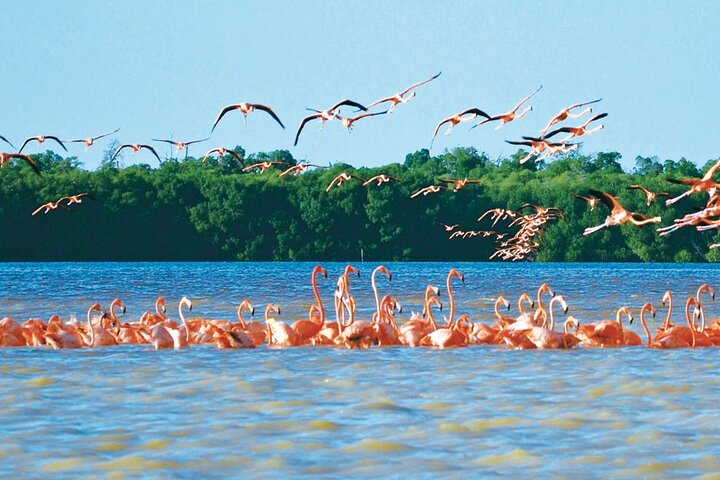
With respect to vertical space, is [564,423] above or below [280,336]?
below

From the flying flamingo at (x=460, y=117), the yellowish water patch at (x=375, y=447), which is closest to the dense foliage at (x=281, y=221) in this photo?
the flying flamingo at (x=460, y=117)

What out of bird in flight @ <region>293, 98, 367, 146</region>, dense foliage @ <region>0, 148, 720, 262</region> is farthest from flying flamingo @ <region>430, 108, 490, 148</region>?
dense foliage @ <region>0, 148, 720, 262</region>

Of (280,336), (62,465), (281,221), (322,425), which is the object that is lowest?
(62,465)

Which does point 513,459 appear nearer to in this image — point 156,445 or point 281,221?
point 156,445

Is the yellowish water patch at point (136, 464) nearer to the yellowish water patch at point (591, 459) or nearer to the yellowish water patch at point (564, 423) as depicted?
the yellowish water patch at point (591, 459)

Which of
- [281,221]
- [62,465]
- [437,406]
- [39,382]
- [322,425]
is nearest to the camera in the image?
[62,465]

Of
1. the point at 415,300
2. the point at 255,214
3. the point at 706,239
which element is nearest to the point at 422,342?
the point at 415,300

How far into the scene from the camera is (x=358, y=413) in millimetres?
12070

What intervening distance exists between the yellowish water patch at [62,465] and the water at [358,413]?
14 millimetres

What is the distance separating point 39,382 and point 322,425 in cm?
405

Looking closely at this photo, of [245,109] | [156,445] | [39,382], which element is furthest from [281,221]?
[156,445]

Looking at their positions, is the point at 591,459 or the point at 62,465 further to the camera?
the point at 591,459

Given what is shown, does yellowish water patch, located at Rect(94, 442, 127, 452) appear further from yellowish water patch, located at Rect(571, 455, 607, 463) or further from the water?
yellowish water patch, located at Rect(571, 455, 607, 463)

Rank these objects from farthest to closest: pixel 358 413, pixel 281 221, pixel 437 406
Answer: pixel 281 221 → pixel 437 406 → pixel 358 413
